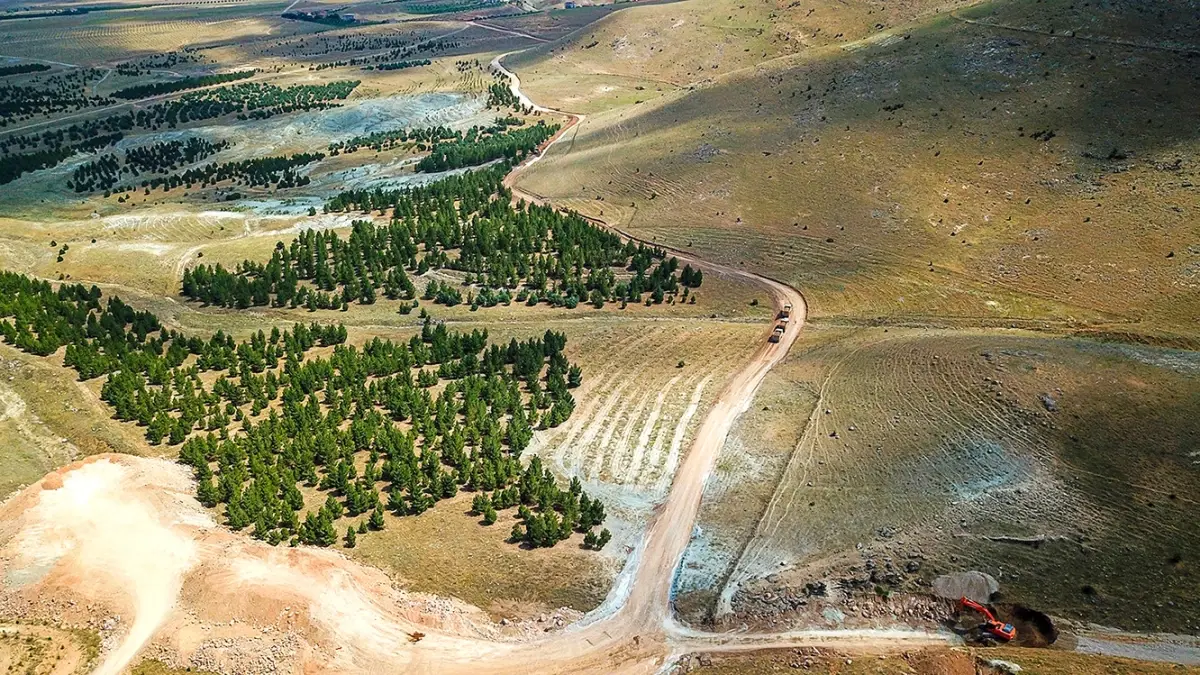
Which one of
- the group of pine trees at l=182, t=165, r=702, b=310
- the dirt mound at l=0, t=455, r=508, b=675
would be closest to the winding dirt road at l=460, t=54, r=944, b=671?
the dirt mound at l=0, t=455, r=508, b=675

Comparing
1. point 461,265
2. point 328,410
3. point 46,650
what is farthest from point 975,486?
point 461,265

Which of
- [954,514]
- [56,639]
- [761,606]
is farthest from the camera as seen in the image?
[954,514]

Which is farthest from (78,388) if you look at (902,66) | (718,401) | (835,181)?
(902,66)

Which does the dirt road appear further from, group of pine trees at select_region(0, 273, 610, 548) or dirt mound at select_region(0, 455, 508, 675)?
group of pine trees at select_region(0, 273, 610, 548)

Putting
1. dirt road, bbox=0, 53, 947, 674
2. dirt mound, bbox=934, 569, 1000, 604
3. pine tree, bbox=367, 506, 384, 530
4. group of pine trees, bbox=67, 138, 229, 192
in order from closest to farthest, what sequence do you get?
dirt road, bbox=0, 53, 947, 674
dirt mound, bbox=934, 569, 1000, 604
pine tree, bbox=367, 506, 384, 530
group of pine trees, bbox=67, 138, 229, 192

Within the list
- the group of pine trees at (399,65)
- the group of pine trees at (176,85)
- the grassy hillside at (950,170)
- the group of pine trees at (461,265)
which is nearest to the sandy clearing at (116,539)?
the group of pine trees at (461,265)

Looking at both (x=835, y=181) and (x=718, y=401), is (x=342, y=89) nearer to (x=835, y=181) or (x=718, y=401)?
(x=835, y=181)
